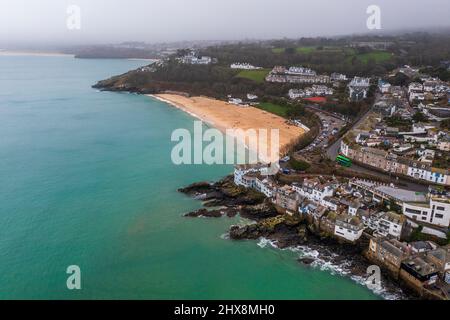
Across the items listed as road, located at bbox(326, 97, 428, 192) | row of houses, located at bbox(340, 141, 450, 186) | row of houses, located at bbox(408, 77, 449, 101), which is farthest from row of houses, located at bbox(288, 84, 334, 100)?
row of houses, located at bbox(340, 141, 450, 186)

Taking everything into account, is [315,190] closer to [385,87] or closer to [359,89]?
[359,89]

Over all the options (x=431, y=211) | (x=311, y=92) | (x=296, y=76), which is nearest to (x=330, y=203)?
(x=431, y=211)

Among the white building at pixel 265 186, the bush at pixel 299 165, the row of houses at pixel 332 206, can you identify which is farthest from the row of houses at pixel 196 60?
the row of houses at pixel 332 206

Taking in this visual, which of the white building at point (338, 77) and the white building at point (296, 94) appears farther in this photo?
the white building at point (338, 77)

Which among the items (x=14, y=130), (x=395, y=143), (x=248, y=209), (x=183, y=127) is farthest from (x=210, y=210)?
(x=14, y=130)

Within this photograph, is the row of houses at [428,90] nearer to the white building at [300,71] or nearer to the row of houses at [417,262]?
the white building at [300,71]

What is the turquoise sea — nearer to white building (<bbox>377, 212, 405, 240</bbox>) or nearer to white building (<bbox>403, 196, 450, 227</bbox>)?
white building (<bbox>377, 212, 405, 240</bbox>)

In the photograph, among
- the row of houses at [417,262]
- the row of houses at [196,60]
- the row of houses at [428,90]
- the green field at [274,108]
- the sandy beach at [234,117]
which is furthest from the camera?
the row of houses at [196,60]
